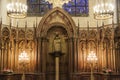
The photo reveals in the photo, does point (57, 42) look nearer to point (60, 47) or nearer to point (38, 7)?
point (60, 47)

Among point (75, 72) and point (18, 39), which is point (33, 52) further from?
point (75, 72)

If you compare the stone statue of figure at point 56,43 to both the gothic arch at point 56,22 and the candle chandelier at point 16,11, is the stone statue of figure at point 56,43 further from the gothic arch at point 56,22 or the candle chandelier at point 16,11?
the candle chandelier at point 16,11

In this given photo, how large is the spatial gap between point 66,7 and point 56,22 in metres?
2.52

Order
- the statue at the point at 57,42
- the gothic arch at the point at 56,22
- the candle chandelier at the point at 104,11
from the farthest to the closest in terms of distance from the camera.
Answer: the gothic arch at the point at 56,22 → the statue at the point at 57,42 → the candle chandelier at the point at 104,11

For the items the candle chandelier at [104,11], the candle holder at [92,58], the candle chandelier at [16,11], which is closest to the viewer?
the candle chandelier at [16,11]

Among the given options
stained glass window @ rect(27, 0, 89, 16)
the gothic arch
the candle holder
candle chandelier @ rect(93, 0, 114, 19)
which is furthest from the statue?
candle chandelier @ rect(93, 0, 114, 19)

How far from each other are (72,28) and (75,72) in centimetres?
298

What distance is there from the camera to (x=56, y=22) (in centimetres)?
2091

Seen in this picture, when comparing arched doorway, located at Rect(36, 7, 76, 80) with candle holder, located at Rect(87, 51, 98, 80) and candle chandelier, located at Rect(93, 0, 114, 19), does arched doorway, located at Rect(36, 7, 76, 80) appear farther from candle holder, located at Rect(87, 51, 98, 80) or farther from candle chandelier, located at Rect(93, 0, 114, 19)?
candle chandelier, located at Rect(93, 0, 114, 19)

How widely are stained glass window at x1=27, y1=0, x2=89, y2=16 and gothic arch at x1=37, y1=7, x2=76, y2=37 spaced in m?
1.80

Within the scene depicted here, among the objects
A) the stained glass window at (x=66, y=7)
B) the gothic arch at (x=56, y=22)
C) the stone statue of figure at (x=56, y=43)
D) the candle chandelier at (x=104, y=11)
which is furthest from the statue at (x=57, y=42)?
the candle chandelier at (x=104, y=11)

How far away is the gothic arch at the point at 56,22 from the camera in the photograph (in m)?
20.8

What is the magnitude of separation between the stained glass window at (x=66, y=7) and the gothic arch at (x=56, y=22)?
180 cm

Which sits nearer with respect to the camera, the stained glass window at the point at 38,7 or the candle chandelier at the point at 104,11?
the candle chandelier at the point at 104,11
